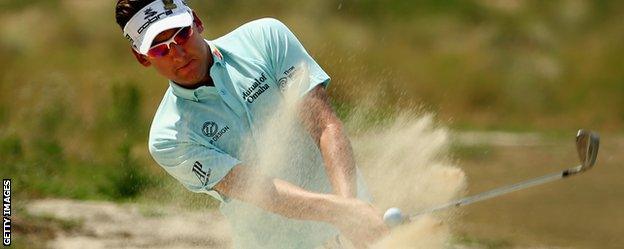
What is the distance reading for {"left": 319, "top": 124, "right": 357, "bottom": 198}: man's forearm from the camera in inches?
116

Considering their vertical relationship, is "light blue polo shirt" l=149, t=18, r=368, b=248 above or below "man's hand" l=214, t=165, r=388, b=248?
above

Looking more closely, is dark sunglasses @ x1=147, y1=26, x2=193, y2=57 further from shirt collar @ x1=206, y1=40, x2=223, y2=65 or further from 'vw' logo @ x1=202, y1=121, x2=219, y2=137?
'vw' logo @ x1=202, y1=121, x2=219, y2=137

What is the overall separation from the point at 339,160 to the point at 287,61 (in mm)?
321

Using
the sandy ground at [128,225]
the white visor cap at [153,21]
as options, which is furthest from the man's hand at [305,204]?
the sandy ground at [128,225]

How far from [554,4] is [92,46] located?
9.89 feet

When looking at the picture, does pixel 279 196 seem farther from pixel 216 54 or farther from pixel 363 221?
pixel 216 54

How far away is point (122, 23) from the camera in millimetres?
3119

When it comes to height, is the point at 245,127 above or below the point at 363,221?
above

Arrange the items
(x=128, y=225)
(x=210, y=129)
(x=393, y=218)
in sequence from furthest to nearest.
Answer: (x=128, y=225) < (x=210, y=129) < (x=393, y=218)

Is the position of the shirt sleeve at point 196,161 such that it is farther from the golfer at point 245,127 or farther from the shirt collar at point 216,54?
the shirt collar at point 216,54

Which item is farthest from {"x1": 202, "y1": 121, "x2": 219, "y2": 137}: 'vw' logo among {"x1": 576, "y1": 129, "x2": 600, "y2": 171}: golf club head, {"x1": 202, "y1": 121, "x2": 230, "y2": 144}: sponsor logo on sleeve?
{"x1": 576, "y1": 129, "x2": 600, "y2": 171}: golf club head

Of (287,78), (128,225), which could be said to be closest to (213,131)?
(287,78)

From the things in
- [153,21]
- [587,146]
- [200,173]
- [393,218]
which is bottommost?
[393,218]

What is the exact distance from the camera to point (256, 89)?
123 inches
